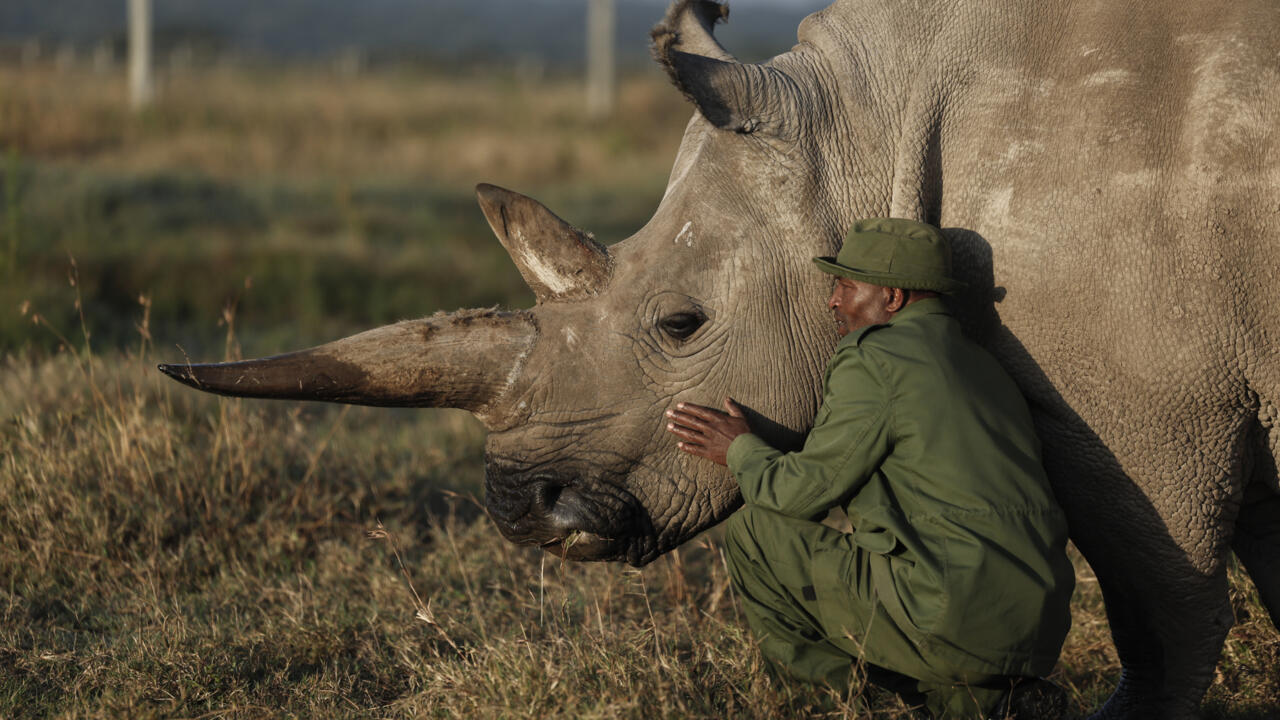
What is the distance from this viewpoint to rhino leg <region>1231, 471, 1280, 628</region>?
3451mm

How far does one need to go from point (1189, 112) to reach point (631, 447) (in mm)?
1611

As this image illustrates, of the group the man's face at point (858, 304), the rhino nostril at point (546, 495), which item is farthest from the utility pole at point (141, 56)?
the man's face at point (858, 304)

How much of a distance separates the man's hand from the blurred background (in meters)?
0.97

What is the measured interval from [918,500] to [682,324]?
78 centimetres

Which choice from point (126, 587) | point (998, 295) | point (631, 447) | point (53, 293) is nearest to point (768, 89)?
point (998, 295)

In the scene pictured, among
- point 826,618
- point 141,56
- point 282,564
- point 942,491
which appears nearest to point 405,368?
point 826,618

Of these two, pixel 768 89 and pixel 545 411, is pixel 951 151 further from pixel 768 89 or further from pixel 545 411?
pixel 545 411

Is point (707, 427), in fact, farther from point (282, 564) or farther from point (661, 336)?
point (282, 564)

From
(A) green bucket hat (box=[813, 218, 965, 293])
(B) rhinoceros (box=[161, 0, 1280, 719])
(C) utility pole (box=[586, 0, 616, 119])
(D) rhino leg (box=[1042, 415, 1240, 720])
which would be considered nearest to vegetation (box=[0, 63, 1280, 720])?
(B) rhinoceros (box=[161, 0, 1280, 719])

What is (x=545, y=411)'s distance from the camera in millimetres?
3385

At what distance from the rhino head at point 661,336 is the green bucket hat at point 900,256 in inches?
8.7

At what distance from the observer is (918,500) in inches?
119

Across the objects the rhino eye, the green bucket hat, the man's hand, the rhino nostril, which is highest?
the green bucket hat

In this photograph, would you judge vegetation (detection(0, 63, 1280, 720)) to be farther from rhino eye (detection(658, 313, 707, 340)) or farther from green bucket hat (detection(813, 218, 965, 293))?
green bucket hat (detection(813, 218, 965, 293))
